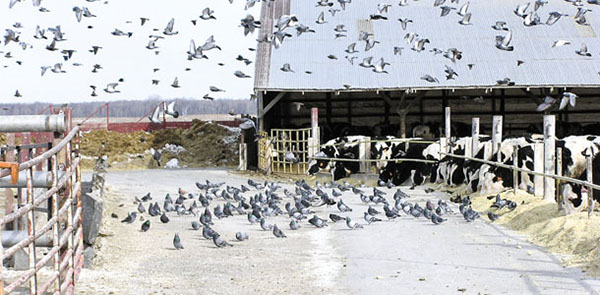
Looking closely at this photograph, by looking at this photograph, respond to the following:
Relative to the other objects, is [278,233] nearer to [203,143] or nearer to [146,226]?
[146,226]

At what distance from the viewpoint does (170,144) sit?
31.9 metres

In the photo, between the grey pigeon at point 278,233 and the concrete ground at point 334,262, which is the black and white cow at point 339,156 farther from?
the grey pigeon at point 278,233

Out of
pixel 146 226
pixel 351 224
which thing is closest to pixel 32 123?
pixel 146 226

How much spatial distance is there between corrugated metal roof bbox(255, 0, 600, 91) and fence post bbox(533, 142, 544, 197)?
1101cm

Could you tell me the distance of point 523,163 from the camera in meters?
16.7

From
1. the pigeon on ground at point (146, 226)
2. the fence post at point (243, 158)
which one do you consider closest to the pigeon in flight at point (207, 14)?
the pigeon on ground at point (146, 226)

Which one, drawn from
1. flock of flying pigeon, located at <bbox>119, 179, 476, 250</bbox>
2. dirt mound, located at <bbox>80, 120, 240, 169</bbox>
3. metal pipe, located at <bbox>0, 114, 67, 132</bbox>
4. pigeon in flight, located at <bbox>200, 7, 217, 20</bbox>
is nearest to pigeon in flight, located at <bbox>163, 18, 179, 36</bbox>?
pigeon in flight, located at <bbox>200, 7, 217, 20</bbox>

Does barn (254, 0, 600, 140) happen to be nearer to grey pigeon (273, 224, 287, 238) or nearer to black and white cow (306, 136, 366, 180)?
black and white cow (306, 136, 366, 180)

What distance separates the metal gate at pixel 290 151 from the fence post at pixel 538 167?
968 cm

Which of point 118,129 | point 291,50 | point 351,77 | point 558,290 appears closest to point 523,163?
point 558,290

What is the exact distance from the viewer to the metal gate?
963 inches

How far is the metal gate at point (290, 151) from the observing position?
24.5 metres

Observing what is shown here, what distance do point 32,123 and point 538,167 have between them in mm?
9680

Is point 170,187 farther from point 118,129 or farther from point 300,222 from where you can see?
point 118,129
